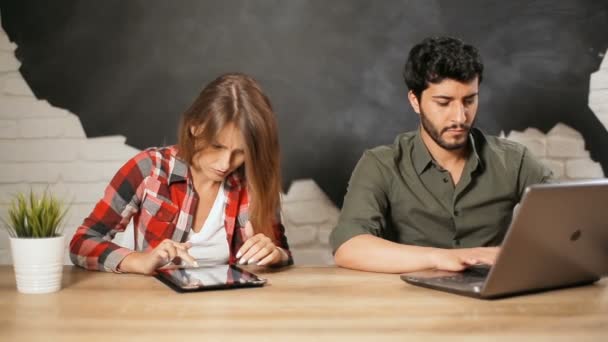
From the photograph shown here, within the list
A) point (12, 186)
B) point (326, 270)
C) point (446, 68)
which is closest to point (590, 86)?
point (446, 68)

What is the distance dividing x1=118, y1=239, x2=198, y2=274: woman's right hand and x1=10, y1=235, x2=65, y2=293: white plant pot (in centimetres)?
23

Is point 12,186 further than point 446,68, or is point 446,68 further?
point 12,186

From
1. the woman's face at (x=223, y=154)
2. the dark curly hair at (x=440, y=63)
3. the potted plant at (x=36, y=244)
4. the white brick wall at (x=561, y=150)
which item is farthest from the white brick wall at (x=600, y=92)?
the potted plant at (x=36, y=244)

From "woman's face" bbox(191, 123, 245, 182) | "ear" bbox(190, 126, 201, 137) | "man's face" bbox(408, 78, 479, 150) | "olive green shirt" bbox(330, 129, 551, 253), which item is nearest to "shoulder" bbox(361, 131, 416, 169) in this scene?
"olive green shirt" bbox(330, 129, 551, 253)

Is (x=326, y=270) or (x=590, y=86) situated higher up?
(x=590, y=86)

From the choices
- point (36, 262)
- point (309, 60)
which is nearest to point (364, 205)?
point (309, 60)

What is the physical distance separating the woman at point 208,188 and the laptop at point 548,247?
57 cm

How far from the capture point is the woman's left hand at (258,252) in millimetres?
1590

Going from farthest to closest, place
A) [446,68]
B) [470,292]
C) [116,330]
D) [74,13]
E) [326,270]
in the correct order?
1. [74,13]
2. [446,68]
3. [326,270]
4. [470,292]
5. [116,330]

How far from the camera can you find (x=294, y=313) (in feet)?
3.95

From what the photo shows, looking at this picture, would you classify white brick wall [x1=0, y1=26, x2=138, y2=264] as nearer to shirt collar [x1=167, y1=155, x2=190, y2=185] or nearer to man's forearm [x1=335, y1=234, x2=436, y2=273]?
shirt collar [x1=167, y1=155, x2=190, y2=185]

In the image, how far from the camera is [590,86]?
2.43 m

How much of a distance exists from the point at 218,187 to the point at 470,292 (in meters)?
0.94

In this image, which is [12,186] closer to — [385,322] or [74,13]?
[74,13]
